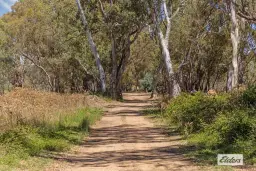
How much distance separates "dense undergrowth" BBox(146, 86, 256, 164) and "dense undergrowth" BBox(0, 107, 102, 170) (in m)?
3.85

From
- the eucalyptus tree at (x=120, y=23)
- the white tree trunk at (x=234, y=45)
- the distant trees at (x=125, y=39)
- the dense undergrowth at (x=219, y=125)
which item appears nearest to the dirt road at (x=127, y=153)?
the dense undergrowth at (x=219, y=125)

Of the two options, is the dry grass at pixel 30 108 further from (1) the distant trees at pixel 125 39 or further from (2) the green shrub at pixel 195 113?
(1) the distant trees at pixel 125 39

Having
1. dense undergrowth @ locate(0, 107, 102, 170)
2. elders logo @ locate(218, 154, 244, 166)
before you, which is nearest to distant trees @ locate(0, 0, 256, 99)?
elders logo @ locate(218, 154, 244, 166)

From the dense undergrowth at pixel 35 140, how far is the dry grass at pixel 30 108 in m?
0.30

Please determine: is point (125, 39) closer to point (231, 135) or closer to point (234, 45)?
point (234, 45)

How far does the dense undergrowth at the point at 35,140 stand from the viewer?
966cm

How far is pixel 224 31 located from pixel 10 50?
30723mm

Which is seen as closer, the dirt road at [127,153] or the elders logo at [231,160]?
the elders logo at [231,160]

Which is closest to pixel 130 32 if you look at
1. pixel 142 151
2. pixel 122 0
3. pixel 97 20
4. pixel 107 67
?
pixel 97 20

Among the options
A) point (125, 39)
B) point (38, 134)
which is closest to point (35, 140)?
point (38, 134)

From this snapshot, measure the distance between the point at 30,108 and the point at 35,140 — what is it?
3.54 m

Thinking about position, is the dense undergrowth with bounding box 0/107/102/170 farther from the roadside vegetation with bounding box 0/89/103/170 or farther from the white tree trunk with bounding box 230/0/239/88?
the white tree trunk with bounding box 230/0/239/88

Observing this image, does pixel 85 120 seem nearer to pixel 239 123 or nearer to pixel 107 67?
pixel 239 123

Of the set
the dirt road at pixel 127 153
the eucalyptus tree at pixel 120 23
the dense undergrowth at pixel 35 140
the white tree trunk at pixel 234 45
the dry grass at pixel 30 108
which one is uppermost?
the eucalyptus tree at pixel 120 23
